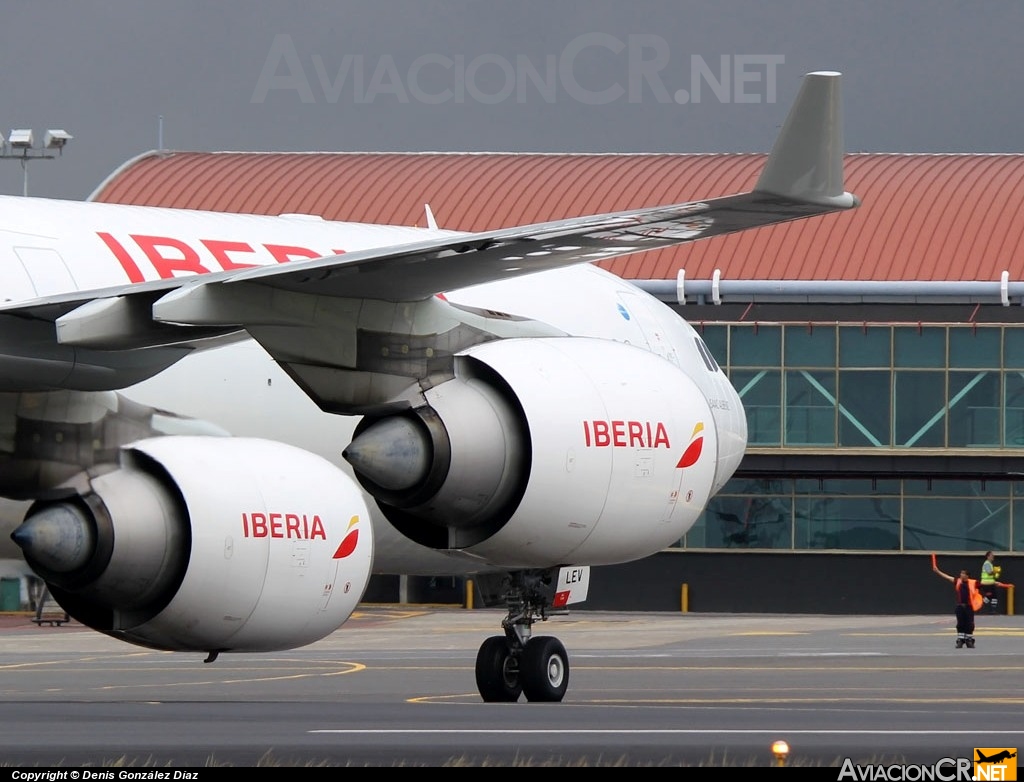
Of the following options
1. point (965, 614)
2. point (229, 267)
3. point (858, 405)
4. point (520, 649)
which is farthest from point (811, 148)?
point (858, 405)

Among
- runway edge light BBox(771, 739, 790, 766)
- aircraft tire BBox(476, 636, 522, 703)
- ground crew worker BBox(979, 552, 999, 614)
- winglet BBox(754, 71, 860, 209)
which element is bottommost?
ground crew worker BBox(979, 552, 999, 614)

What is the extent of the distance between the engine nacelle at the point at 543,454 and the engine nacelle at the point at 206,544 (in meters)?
0.61

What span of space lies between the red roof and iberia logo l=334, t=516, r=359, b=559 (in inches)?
1461

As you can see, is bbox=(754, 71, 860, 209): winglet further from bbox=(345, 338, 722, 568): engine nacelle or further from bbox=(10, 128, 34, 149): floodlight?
bbox=(10, 128, 34, 149): floodlight

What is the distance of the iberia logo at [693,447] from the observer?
55.9ft

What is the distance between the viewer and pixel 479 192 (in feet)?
188

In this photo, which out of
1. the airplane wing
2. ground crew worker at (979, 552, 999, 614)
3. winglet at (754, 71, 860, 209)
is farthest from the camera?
ground crew worker at (979, 552, 999, 614)

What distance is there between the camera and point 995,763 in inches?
460

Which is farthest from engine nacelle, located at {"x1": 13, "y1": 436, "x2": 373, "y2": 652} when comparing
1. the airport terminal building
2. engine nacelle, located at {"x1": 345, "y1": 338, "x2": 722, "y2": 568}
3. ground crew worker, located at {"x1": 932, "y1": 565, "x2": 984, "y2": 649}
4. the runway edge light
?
the airport terminal building

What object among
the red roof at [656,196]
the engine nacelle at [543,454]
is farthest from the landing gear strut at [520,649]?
the red roof at [656,196]

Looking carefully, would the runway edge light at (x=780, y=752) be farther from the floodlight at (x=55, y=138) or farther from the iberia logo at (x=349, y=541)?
the floodlight at (x=55, y=138)

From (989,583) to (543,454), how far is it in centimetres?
3218

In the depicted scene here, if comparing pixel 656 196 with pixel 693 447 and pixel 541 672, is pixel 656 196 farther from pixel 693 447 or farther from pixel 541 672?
pixel 693 447

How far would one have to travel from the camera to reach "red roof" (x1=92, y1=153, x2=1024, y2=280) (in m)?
52.6
